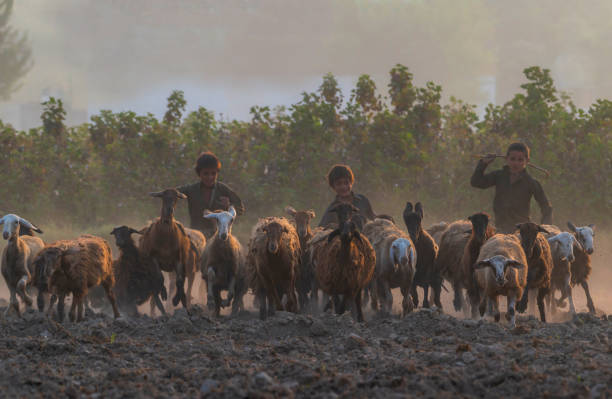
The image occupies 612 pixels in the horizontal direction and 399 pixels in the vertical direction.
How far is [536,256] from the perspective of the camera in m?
10.3

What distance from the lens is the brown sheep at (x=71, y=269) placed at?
9.83 meters

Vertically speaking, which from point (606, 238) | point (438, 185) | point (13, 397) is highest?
point (438, 185)

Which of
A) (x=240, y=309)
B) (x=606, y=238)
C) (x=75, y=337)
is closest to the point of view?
(x=75, y=337)

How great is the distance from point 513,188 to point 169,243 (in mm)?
6103

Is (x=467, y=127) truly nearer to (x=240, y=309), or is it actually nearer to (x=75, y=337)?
(x=240, y=309)

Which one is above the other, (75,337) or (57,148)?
(57,148)

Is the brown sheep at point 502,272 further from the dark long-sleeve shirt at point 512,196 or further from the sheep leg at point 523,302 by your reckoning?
the dark long-sleeve shirt at point 512,196

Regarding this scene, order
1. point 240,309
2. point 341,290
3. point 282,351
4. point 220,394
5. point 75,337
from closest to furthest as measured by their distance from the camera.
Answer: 1. point 220,394
2. point 282,351
3. point 75,337
4. point 341,290
5. point 240,309

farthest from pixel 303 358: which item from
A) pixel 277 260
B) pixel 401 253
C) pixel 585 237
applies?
pixel 585 237

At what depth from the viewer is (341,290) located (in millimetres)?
9797

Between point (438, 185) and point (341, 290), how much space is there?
451 inches

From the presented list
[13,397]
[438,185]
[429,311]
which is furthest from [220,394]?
[438,185]

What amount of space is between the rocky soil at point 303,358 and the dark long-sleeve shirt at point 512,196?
2.72m

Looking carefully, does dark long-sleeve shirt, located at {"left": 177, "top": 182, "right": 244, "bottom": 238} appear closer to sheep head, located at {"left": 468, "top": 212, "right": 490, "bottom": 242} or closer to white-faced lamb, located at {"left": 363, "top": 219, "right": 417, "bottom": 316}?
white-faced lamb, located at {"left": 363, "top": 219, "right": 417, "bottom": 316}
